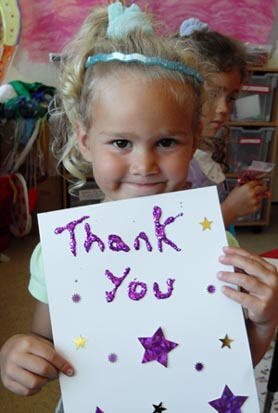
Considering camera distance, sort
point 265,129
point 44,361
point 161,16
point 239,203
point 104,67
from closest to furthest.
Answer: point 44,361
point 104,67
point 239,203
point 161,16
point 265,129

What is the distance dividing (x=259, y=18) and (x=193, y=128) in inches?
92.3

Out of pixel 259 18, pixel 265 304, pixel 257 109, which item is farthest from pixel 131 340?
pixel 259 18

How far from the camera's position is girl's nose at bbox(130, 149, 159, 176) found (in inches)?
24.2

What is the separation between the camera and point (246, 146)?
106 inches

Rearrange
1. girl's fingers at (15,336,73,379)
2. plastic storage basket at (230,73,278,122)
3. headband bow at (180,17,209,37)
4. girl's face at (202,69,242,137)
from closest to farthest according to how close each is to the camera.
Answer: girl's fingers at (15,336,73,379), girl's face at (202,69,242,137), headband bow at (180,17,209,37), plastic storage basket at (230,73,278,122)

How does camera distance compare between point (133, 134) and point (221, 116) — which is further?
point (221, 116)

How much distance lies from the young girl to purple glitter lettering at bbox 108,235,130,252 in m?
0.08

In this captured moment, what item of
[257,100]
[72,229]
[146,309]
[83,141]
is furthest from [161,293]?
[257,100]

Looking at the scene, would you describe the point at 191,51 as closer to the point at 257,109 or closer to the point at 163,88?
the point at 163,88

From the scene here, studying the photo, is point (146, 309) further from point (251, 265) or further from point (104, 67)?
point (104, 67)

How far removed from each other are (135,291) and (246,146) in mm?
2260

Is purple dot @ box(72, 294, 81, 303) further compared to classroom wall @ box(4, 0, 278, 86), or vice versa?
classroom wall @ box(4, 0, 278, 86)

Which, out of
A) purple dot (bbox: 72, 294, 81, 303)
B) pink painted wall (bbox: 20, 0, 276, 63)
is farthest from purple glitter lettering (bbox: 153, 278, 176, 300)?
pink painted wall (bbox: 20, 0, 276, 63)

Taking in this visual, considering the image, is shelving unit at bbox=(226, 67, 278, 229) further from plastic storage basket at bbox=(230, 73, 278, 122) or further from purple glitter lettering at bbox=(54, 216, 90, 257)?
purple glitter lettering at bbox=(54, 216, 90, 257)
